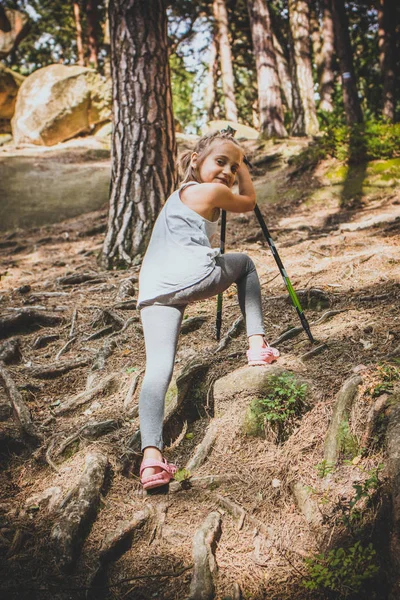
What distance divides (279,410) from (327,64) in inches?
649

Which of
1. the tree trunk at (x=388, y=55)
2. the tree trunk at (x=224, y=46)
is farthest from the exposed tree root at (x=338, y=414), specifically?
the tree trunk at (x=224, y=46)

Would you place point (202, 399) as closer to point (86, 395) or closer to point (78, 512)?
point (86, 395)

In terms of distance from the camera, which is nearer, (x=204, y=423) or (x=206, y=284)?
(x=206, y=284)

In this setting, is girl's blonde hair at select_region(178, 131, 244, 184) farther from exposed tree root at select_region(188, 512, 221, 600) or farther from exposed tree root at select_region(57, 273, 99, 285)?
exposed tree root at select_region(57, 273, 99, 285)

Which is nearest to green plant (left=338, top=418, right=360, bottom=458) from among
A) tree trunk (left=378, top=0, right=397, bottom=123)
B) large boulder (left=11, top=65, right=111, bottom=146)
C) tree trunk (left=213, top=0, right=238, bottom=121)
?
tree trunk (left=378, top=0, right=397, bottom=123)

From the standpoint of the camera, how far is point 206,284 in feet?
9.73

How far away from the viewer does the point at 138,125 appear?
6.05 meters

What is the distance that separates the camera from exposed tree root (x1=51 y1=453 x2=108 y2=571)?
7.70ft

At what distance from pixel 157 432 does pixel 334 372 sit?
129 cm

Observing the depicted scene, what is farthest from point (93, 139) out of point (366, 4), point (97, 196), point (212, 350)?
point (212, 350)

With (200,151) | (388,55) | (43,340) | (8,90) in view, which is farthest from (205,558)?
(8,90)

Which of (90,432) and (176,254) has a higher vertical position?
(176,254)

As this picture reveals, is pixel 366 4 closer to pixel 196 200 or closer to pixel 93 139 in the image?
pixel 93 139

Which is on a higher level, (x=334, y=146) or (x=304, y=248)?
(x=334, y=146)
